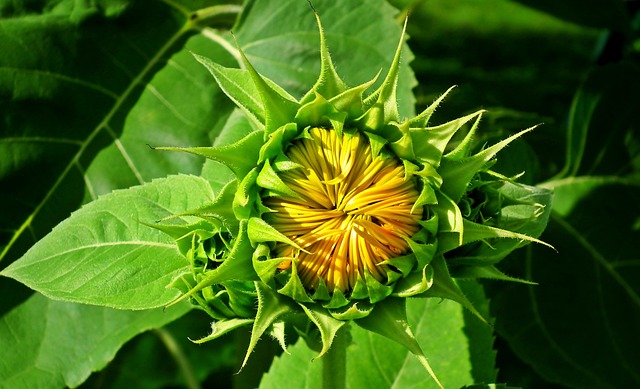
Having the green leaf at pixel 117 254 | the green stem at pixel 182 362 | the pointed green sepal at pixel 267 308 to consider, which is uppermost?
the pointed green sepal at pixel 267 308

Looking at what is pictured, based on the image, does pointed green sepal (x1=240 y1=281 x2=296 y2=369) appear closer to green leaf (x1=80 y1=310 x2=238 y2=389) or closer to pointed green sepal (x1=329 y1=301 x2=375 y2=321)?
pointed green sepal (x1=329 y1=301 x2=375 y2=321)

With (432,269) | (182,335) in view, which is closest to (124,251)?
(432,269)

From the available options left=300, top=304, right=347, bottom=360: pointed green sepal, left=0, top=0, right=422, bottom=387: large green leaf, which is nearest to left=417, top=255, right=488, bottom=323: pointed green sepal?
left=300, top=304, right=347, bottom=360: pointed green sepal

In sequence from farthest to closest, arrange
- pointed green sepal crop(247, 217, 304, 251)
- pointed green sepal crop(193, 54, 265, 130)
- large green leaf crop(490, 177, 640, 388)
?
large green leaf crop(490, 177, 640, 388)
pointed green sepal crop(193, 54, 265, 130)
pointed green sepal crop(247, 217, 304, 251)

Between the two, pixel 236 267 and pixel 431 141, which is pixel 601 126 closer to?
pixel 431 141

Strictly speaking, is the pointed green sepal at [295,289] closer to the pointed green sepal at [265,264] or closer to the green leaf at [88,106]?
the pointed green sepal at [265,264]

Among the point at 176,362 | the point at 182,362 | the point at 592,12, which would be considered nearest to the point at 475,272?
the point at 592,12

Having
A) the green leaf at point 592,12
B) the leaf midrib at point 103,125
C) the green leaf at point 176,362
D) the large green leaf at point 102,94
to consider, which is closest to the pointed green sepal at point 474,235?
the large green leaf at point 102,94
